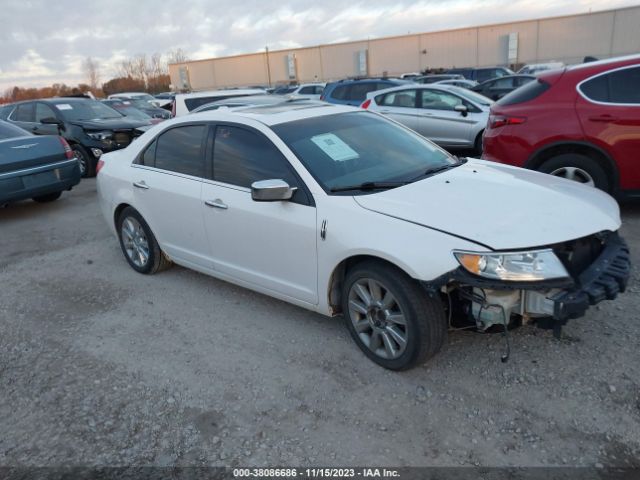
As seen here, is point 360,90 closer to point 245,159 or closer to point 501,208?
point 245,159

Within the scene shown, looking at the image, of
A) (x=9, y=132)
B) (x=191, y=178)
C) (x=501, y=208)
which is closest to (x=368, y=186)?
(x=501, y=208)

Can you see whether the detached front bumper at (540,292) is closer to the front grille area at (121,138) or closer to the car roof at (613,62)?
the car roof at (613,62)

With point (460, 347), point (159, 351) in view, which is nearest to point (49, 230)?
point (159, 351)

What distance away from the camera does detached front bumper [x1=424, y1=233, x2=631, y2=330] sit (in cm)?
275

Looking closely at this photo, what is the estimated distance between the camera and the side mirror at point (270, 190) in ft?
11.0

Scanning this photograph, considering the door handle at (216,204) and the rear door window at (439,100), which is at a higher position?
the rear door window at (439,100)

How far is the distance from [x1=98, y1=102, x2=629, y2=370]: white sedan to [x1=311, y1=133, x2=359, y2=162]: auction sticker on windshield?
0.05 feet

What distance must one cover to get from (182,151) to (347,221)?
1958 millimetres

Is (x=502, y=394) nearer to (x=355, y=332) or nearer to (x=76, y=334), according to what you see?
(x=355, y=332)

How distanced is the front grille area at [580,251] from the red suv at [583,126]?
2.73 m

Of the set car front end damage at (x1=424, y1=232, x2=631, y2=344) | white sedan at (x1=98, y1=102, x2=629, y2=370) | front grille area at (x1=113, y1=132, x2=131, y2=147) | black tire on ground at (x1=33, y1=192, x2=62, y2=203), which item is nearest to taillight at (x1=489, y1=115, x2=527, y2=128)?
white sedan at (x1=98, y1=102, x2=629, y2=370)

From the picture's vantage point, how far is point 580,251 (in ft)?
10.1

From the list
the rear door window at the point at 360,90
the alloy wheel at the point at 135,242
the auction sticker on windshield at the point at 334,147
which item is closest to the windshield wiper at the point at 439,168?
the auction sticker on windshield at the point at 334,147

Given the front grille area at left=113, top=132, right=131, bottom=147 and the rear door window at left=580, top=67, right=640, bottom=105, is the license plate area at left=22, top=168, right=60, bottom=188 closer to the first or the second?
the front grille area at left=113, top=132, right=131, bottom=147
